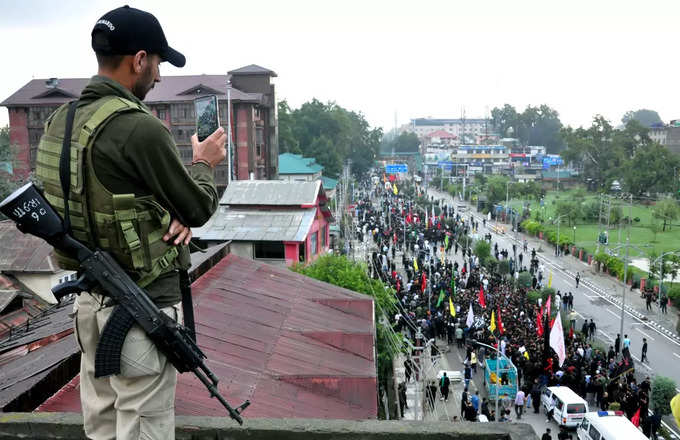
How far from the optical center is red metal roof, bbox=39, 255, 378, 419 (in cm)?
639

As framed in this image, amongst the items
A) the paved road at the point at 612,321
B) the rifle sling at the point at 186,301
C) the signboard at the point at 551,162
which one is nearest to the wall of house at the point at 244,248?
the paved road at the point at 612,321

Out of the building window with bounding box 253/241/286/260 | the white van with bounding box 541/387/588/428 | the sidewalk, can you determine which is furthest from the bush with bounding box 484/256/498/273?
the white van with bounding box 541/387/588/428

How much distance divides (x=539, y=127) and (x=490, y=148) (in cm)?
3637

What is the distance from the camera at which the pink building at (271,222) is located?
74.6 feet

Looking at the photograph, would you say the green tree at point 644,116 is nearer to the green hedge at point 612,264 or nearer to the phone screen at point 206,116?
the green hedge at point 612,264

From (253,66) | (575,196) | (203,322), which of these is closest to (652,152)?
(575,196)

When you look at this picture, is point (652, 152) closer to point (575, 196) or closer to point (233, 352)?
point (575, 196)

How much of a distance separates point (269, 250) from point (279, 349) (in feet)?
48.9

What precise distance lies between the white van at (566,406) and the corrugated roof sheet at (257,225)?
32.4 feet

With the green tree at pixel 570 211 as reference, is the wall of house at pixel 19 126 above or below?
above

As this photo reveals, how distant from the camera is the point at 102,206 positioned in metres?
2.60

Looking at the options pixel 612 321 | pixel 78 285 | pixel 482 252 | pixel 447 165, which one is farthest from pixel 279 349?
pixel 447 165

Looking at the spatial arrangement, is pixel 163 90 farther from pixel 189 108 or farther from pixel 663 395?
pixel 663 395

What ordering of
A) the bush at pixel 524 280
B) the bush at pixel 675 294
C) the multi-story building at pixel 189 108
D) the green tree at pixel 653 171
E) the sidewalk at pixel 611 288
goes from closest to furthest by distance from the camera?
the sidewalk at pixel 611 288, the bush at pixel 675 294, the bush at pixel 524 280, the multi-story building at pixel 189 108, the green tree at pixel 653 171
